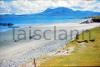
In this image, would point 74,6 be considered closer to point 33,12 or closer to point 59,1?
point 59,1

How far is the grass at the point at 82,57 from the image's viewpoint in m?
2.47

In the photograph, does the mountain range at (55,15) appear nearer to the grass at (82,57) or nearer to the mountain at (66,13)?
the mountain at (66,13)

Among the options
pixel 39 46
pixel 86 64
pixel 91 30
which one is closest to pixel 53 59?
pixel 39 46

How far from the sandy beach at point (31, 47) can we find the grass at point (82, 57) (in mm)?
97

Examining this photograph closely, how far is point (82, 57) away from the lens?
8.18 ft

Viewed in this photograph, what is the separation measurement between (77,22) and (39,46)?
1.67ft

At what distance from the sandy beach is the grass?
97mm

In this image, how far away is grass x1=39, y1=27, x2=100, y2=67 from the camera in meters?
2.47

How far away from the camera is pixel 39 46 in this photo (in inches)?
99.7

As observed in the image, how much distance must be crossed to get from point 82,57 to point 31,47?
0.58 meters

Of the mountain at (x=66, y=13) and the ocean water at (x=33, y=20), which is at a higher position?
the mountain at (x=66, y=13)

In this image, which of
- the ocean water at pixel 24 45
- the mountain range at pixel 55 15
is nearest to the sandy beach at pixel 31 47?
the ocean water at pixel 24 45

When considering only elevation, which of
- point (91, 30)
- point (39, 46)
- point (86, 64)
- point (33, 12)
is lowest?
point (86, 64)

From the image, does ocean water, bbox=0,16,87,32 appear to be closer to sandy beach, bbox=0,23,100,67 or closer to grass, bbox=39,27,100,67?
sandy beach, bbox=0,23,100,67
